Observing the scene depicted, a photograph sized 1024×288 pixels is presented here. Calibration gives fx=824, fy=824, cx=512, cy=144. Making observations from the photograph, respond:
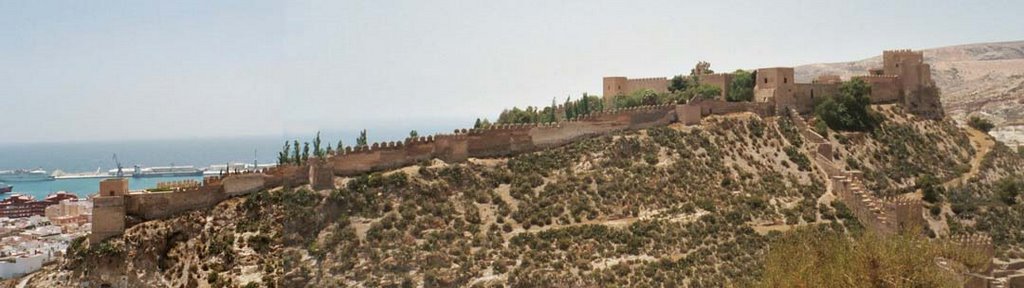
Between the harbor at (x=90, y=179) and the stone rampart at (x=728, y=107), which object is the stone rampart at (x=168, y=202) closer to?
the stone rampart at (x=728, y=107)

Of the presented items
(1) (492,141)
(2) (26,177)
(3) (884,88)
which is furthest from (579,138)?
(2) (26,177)

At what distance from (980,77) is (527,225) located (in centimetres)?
10448

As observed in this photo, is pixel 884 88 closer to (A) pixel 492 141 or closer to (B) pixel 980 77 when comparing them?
(A) pixel 492 141

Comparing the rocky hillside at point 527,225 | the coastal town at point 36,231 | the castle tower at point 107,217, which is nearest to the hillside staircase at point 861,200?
the rocky hillside at point 527,225

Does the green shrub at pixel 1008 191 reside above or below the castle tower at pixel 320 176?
below

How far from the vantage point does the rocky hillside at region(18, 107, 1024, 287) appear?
2331cm

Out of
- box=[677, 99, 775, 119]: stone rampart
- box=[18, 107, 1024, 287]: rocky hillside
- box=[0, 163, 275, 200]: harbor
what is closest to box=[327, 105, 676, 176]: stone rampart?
box=[18, 107, 1024, 287]: rocky hillside

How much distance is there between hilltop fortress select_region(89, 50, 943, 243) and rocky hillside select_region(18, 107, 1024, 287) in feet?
1.82

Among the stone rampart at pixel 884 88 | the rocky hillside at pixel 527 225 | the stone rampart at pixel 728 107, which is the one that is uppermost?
the stone rampart at pixel 884 88

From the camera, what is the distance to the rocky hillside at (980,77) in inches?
2876

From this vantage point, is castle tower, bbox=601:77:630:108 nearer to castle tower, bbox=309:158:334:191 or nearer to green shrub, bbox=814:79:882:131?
green shrub, bbox=814:79:882:131

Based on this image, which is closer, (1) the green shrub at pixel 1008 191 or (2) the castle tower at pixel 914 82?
(1) the green shrub at pixel 1008 191

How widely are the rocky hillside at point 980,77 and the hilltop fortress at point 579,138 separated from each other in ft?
83.9

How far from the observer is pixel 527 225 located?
25984 millimetres
